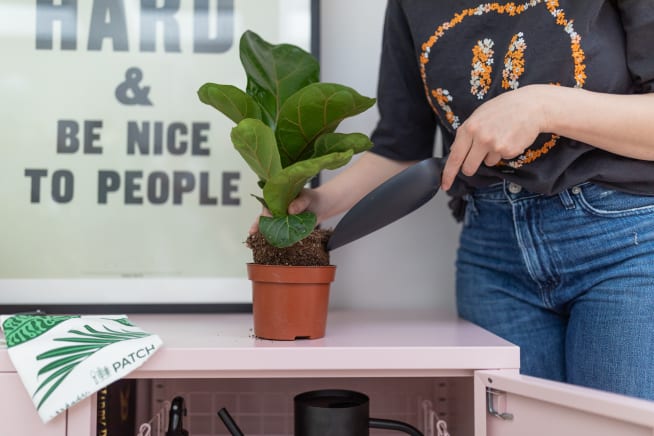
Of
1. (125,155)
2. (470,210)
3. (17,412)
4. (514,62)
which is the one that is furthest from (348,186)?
(17,412)

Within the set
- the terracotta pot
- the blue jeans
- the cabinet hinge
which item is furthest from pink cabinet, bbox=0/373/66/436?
the blue jeans

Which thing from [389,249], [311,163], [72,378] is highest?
[311,163]

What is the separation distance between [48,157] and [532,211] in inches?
31.5

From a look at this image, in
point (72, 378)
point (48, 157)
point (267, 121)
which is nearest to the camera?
point (72, 378)

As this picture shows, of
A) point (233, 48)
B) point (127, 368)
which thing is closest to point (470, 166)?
point (127, 368)

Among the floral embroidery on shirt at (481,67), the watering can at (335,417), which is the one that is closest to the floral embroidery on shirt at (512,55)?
the floral embroidery on shirt at (481,67)

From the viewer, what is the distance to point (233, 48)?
106 centimetres

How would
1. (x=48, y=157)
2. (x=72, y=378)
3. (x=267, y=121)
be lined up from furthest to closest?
(x=48, y=157)
(x=267, y=121)
(x=72, y=378)

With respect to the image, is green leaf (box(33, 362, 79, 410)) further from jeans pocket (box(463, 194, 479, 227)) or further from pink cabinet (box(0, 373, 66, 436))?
jeans pocket (box(463, 194, 479, 227))

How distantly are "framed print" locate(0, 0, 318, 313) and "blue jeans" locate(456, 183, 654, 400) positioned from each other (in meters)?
0.42

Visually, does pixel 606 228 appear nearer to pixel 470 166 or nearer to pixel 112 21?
pixel 470 166

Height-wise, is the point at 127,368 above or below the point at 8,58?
below

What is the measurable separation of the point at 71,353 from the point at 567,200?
61 centimetres

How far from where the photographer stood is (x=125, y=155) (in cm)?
104
